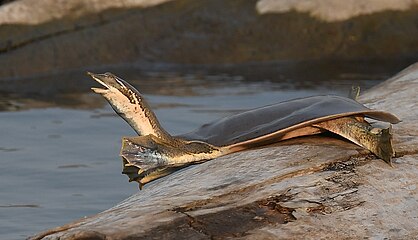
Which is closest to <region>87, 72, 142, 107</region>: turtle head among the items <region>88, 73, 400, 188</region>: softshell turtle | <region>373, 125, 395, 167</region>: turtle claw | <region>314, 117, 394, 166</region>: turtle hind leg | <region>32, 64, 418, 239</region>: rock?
<region>88, 73, 400, 188</region>: softshell turtle

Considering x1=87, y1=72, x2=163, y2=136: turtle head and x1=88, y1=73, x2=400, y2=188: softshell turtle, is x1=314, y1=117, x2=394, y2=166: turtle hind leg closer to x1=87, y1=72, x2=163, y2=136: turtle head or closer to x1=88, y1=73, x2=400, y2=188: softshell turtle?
x1=88, y1=73, x2=400, y2=188: softshell turtle

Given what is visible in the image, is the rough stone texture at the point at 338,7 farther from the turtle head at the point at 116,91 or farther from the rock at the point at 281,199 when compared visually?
the rock at the point at 281,199

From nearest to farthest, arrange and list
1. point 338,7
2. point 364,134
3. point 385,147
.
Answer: point 385,147 → point 364,134 → point 338,7

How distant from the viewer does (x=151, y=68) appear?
9.18m

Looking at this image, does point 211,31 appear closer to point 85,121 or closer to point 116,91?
point 85,121

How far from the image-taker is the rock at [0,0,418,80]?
29.7 feet

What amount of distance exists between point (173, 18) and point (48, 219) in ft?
15.1

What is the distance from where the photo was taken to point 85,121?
7215mm

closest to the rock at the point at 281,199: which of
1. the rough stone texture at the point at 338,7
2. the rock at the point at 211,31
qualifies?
the rock at the point at 211,31

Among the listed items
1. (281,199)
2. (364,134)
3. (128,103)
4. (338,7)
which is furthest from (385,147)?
(338,7)

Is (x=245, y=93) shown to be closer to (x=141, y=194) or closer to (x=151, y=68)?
(x=151, y=68)

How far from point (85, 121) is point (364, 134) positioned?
3.63 meters

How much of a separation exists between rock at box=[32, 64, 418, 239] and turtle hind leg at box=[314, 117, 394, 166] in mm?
31

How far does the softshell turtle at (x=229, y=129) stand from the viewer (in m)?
3.96
